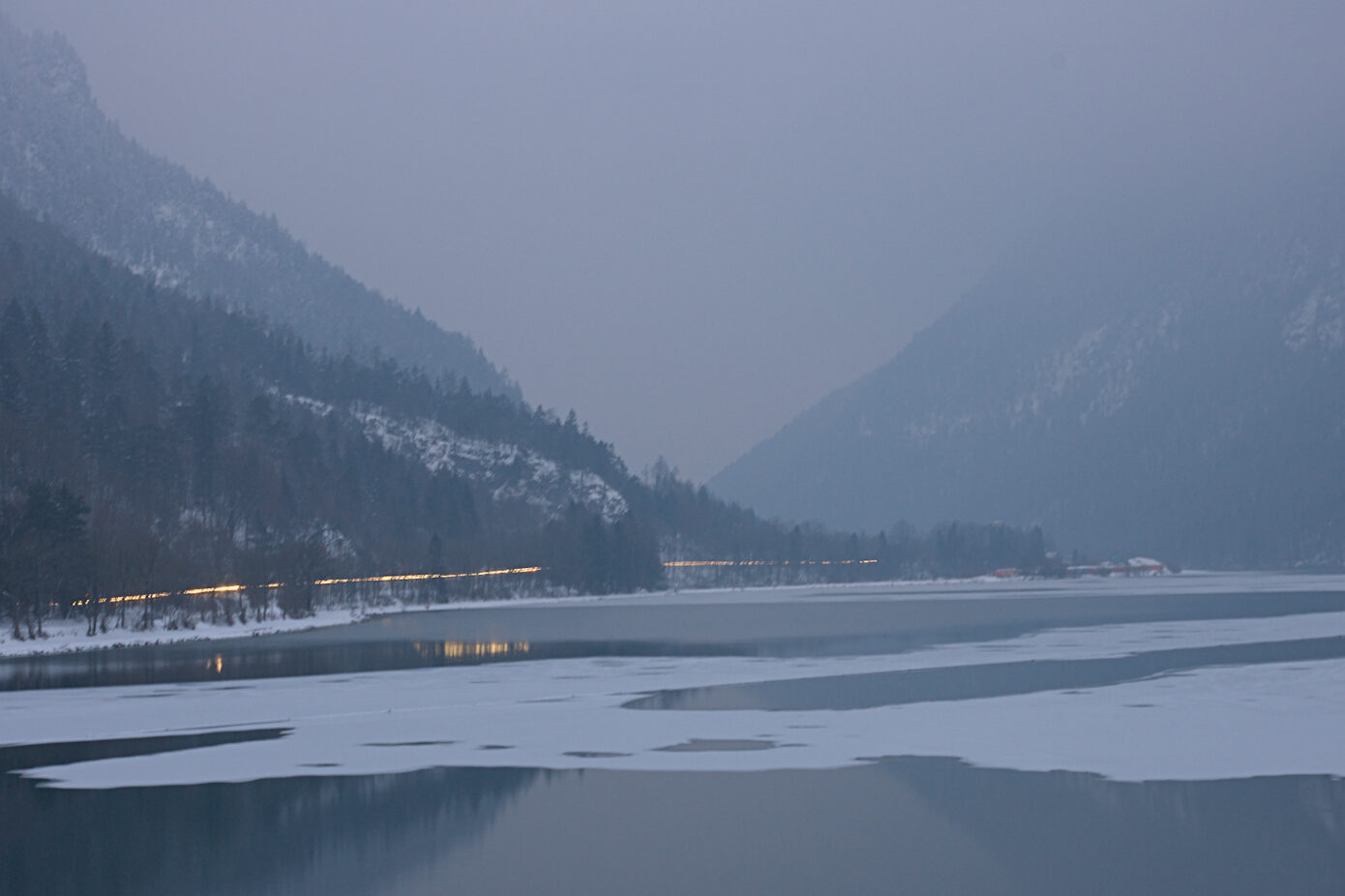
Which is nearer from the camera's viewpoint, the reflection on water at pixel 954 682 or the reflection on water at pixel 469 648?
the reflection on water at pixel 954 682

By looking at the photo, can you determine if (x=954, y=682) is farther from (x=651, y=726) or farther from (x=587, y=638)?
(x=587, y=638)

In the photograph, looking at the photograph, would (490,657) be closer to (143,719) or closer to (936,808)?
(143,719)

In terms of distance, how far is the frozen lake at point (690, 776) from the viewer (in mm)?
21578

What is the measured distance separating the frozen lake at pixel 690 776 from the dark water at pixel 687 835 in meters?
0.08

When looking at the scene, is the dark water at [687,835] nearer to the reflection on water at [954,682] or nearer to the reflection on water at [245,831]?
the reflection on water at [245,831]

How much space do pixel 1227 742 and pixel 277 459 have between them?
566ft

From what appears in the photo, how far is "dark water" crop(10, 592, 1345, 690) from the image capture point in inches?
2388

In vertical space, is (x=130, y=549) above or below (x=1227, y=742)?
above

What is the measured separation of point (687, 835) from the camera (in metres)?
23.9

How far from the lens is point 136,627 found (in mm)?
88500

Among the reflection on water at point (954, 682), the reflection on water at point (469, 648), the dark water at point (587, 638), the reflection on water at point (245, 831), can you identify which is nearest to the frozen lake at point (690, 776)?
the reflection on water at point (245, 831)

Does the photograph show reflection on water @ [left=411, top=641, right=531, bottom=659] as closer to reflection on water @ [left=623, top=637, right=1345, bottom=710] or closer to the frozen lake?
the frozen lake

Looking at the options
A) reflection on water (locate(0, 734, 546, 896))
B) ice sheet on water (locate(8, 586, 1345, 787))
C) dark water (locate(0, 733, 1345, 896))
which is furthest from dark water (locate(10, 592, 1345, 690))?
dark water (locate(0, 733, 1345, 896))

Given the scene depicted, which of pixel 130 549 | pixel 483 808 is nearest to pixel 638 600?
pixel 130 549
